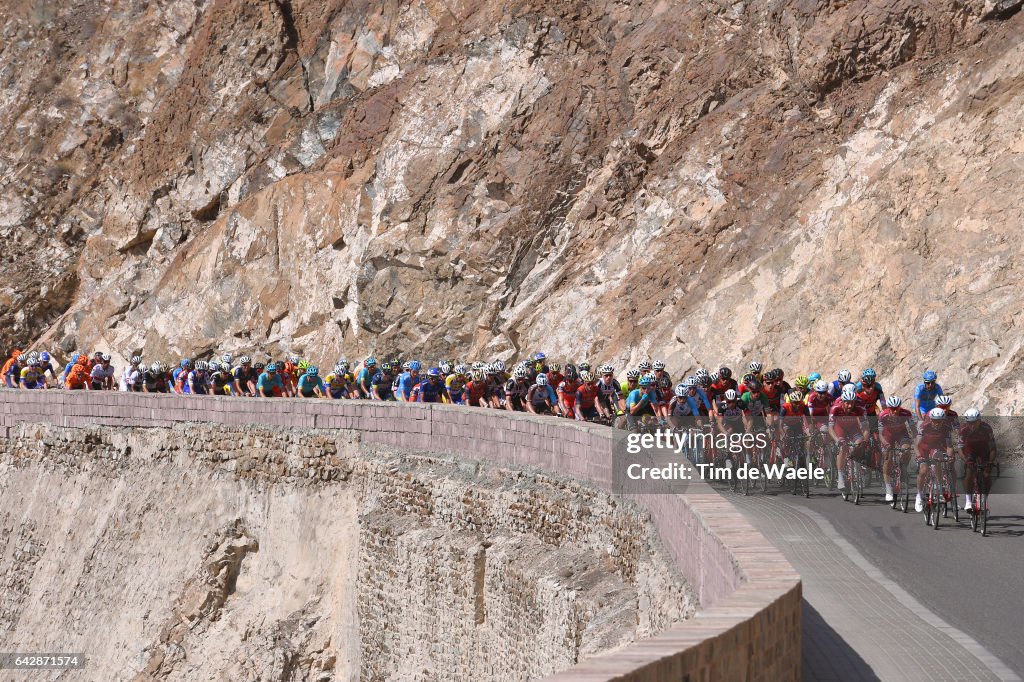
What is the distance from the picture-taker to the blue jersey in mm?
16156

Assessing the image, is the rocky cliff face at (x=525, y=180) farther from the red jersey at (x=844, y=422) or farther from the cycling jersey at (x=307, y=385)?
the cycling jersey at (x=307, y=385)

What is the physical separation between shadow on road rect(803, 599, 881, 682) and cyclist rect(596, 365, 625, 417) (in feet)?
30.3

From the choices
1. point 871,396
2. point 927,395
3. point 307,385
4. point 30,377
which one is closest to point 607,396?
point 871,396

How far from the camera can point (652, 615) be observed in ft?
38.9

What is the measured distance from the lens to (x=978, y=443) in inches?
578

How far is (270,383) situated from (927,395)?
13.4 m

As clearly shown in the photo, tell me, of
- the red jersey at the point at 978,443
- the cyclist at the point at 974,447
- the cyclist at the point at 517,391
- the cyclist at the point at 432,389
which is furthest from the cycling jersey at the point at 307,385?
the red jersey at the point at 978,443

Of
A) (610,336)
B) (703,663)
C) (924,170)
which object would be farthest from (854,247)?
(703,663)

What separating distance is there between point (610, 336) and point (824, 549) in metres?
18.0

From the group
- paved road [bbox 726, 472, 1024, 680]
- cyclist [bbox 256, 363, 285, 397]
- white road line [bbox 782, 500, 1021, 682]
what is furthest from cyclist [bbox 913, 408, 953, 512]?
cyclist [bbox 256, 363, 285, 397]

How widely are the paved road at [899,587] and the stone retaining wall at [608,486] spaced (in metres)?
0.78

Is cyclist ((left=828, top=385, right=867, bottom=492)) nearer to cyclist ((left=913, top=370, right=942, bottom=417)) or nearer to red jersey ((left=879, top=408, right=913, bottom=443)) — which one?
red jersey ((left=879, top=408, right=913, bottom=443))

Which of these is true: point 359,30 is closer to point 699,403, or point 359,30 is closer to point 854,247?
point 854,247

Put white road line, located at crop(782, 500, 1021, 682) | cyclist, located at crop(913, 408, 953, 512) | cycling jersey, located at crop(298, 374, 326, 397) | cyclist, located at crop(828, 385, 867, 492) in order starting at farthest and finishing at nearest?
1. cycling jersey, located at crop(298, 374, 326, 397)
2. cyclist, located at crop(828, 385, 867, 492)
3. cyclist, located at crop(913, 408, 953, 512)
4. white road line, located at crop(782, 500, 1021, 682)
